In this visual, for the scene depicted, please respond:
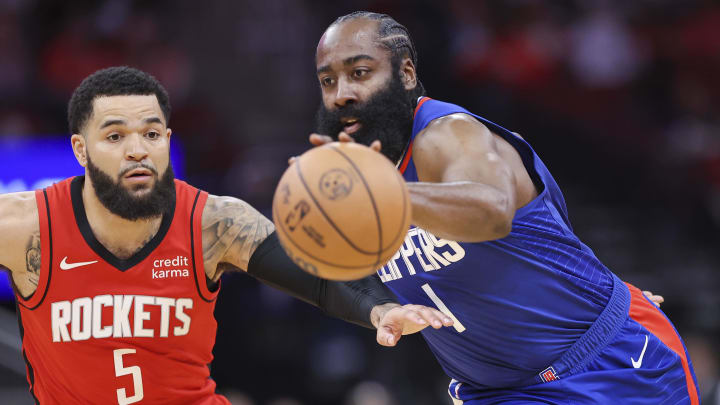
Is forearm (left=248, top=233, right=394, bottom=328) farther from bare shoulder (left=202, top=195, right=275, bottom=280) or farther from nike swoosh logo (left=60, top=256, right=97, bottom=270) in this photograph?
nike swoosh logo (left=60, top=256, right=97, bottom=270)

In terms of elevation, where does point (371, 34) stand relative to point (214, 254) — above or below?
above

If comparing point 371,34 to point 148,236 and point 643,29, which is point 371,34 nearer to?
point 148,236

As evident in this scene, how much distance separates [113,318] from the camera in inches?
156

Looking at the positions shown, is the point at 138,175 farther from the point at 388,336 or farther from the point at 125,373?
the point at 388,336

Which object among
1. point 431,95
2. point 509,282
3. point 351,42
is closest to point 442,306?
point 509,282

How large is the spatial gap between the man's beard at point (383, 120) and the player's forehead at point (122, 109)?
2.71ft

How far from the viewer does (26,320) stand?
4.08 metres

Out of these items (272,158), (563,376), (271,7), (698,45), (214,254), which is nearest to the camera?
(563,376)

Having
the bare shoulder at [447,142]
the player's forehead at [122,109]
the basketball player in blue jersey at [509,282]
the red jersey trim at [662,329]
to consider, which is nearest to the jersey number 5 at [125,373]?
the player's forehead at [122,109]

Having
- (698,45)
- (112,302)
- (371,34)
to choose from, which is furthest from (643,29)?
(112,302)

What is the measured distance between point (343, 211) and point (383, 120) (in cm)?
101

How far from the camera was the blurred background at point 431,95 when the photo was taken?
28.4 ft

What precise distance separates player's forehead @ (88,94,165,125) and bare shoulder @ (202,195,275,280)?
0.53 metres

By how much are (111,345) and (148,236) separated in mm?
530
